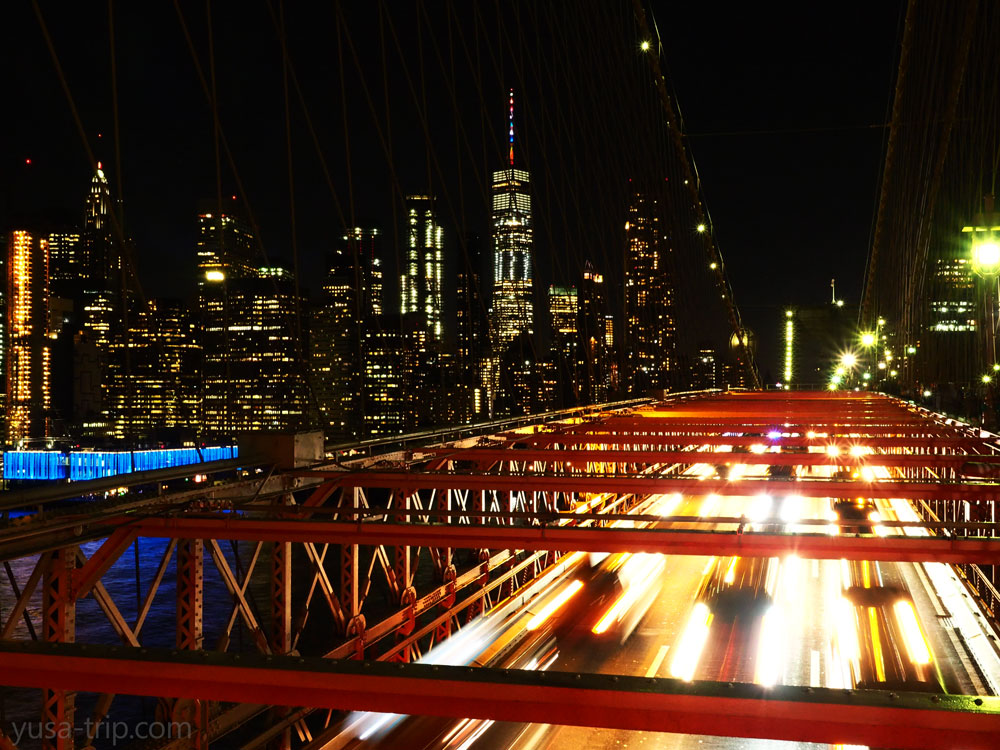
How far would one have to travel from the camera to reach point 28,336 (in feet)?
70.6

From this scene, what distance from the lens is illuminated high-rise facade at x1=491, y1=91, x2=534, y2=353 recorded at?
79.1ft

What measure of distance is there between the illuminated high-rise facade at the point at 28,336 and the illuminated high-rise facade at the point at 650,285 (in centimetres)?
2687

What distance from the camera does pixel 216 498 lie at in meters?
7.48

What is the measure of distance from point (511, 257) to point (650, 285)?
20712 mm

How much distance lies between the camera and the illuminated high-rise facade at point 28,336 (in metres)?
14.8

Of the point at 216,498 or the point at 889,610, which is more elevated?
the point at 216,498

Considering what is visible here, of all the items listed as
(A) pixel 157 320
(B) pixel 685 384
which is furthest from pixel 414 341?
(B) pixel 685 384

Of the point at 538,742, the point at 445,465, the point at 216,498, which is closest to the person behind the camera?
the point at 216,498

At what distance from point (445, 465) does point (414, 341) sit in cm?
978

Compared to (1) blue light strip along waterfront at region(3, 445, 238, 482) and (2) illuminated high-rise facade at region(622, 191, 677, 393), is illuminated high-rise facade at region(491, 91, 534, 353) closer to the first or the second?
(1) blue light strip along waterfront at region(3, 445, 238, 482)

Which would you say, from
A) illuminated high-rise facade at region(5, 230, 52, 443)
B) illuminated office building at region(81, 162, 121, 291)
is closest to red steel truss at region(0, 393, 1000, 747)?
illuminated office building at region(81, 162, 121, 291)

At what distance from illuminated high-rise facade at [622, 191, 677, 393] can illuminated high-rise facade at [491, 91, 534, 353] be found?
16.4 meters

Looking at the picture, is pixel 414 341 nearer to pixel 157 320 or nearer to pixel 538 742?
pixel 157 320

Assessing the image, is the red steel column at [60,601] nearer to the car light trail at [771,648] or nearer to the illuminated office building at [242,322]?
the illuminated office building at [242,322]
